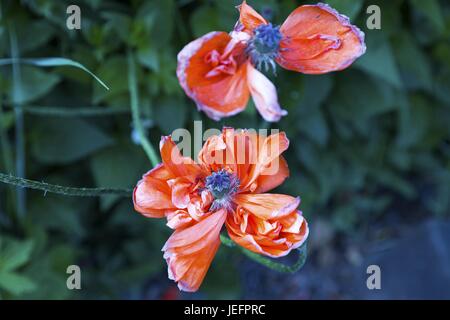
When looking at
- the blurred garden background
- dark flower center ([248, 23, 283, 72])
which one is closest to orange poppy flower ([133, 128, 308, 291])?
dark flower center ([248, 23, 283, 72])

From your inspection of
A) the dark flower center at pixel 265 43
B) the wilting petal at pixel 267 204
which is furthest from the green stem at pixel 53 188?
the dark flower center at pixel 265 43

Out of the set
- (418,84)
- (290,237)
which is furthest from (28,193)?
(418,84)

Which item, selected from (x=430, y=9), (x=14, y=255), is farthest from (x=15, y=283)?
(x=430, y=9)

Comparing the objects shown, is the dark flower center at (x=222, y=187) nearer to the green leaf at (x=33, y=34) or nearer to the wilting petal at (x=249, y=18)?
the wilting petal at (x=249, y=18)

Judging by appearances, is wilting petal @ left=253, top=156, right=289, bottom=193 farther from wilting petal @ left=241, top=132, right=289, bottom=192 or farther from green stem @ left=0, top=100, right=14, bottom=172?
green stem @ left=0, top=100, right=14, bottom=172

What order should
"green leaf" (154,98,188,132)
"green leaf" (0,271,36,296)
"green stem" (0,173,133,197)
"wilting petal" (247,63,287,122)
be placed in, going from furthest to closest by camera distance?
1. "green leaf" (154,98,188,132)
2. "green leaf" (0,271,36,296)
3. "wilting petal" (247,63,287,122)
4. "green stem" (0,173,133,197)
